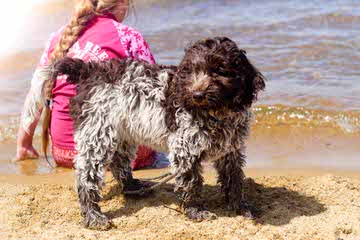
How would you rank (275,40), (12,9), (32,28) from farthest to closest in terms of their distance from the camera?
1. (12,9)
2. (32,28)
3. (275,40)

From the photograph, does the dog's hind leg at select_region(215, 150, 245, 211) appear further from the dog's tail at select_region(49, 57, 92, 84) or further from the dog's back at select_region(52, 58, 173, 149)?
the dog's tail at select_region(49, 57, 92, 84)

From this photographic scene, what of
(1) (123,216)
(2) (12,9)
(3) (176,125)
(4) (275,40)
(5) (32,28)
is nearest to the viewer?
(3) (176,125)

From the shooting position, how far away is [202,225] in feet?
15.4

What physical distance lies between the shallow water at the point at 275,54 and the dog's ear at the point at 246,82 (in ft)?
7.23

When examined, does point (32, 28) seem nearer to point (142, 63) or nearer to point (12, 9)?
point (12, 9)

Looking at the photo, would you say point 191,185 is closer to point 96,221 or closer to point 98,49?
point 96,221

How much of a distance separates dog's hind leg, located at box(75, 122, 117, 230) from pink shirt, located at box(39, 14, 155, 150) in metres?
1.02

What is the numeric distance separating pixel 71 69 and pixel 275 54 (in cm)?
630

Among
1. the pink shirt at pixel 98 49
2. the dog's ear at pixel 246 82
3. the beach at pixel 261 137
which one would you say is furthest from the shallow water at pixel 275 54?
the dog's ear at pixel 246 82

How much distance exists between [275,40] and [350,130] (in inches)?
166

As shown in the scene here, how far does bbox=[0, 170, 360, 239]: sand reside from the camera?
179 inches

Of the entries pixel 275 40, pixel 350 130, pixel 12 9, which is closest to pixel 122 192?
pixel 350 130

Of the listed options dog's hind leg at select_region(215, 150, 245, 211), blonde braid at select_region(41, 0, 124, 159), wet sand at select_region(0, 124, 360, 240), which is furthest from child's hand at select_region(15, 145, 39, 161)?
dog's hind leg at select_region(215, 150, 245, 211)

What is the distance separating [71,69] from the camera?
488cm
